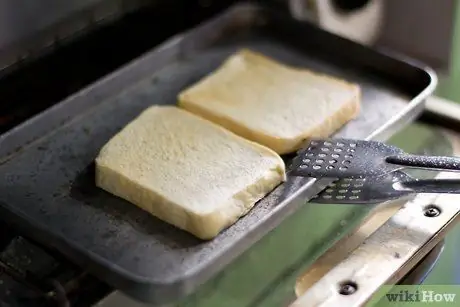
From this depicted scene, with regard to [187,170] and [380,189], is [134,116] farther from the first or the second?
[380,189]

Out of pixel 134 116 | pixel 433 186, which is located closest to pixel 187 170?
pixel 134 116

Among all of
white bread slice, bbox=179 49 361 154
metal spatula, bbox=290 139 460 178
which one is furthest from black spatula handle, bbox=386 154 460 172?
white bread slice, bbox=179 49 361 154

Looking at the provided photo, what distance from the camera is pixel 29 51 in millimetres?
975

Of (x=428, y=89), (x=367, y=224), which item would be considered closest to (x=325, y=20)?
(x=428, y=89)

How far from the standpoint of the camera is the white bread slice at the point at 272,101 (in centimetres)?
94

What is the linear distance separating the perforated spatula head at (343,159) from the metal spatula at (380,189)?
0.01 meters

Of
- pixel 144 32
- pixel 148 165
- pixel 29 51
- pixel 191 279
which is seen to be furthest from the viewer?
pixel 144 32

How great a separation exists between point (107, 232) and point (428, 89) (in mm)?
430

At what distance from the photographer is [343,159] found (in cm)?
86

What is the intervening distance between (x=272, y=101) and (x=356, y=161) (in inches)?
6.6

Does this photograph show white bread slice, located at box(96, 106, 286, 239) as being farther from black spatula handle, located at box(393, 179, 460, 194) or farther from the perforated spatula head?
black spatula handle, located at box(393, 179, 460, 194)

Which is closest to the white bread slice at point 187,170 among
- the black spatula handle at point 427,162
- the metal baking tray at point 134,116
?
the metal baking tray at point 134,116

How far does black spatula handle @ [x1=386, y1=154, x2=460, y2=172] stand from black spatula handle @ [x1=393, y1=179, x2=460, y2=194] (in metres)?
0.02

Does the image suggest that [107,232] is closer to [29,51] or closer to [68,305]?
[68,305]
